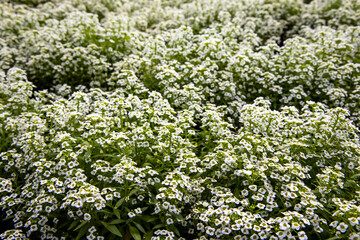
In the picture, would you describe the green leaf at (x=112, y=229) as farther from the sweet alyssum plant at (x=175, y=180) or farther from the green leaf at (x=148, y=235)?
the green leaf at (x=148, y=235)

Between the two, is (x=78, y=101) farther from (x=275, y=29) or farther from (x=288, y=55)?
(x=275, y=29)

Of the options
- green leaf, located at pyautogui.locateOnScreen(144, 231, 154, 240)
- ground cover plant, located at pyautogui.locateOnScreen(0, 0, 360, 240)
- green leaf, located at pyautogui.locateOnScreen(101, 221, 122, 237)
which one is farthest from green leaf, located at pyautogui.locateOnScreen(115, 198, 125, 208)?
green leaf, located at pyautogui.locateOnScreen(144, 231, 154, 240)

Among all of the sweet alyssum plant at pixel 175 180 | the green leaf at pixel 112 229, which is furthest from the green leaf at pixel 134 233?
the green leaf at pixel 112 229

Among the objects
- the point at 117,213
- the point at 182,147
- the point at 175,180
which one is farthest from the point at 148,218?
the point at 182,147

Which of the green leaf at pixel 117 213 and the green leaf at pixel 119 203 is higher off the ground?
the green leaf at pixel 119 203

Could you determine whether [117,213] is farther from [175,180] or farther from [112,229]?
[175,180]

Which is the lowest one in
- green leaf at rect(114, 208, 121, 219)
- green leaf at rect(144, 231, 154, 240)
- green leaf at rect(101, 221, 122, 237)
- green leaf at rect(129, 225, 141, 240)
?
green leaf at rect(144, 231, 154, 240)

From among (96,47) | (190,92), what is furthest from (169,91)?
(96,47)

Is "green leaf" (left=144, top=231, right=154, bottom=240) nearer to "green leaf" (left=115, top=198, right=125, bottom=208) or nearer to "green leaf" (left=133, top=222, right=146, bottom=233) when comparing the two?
"green leaf" (left=133, top=222, right=146, bottom=233)
